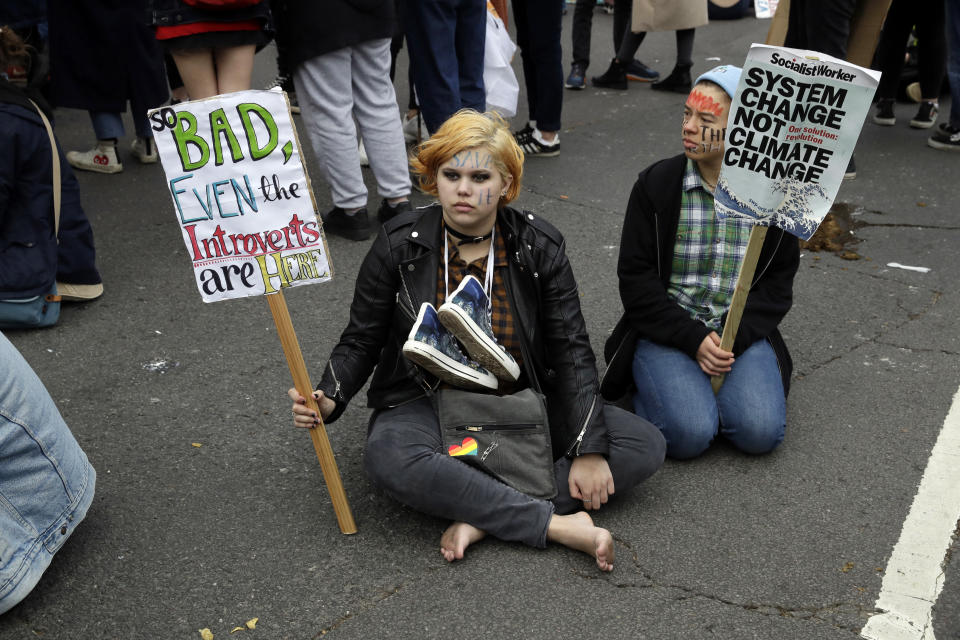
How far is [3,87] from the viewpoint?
3.77 meters

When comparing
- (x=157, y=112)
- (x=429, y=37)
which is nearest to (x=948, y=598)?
(x=157, y=112)

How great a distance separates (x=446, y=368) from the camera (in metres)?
2.56

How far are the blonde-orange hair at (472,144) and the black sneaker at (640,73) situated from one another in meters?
6.00

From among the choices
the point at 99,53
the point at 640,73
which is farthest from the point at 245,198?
the point at 640,73

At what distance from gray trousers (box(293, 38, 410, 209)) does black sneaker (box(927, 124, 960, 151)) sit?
378cm

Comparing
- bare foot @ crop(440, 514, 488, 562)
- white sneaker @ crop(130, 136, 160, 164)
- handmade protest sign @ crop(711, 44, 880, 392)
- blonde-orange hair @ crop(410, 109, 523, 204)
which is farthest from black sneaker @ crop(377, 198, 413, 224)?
bare foot @ crop(440, 514, 488, 562)

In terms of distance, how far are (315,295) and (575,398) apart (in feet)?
6.15

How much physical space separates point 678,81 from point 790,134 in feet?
18.2

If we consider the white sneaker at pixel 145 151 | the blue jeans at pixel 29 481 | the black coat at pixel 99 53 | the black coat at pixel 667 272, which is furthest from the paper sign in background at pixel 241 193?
the white sneaker at pixel 145 151

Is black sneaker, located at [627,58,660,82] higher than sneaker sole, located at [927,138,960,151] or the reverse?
the reverse

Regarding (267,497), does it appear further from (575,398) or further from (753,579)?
(753,579)

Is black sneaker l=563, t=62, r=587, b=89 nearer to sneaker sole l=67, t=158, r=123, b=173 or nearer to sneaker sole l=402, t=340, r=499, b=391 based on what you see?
sneaker sole l=67, t=158, r=123, b=173

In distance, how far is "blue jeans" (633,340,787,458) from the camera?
9.94 ft

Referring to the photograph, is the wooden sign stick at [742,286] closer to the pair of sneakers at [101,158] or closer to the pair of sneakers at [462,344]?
the pair of sneakers at [462,344]
